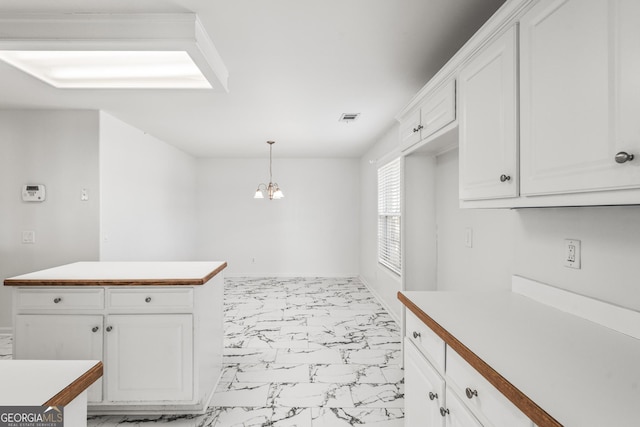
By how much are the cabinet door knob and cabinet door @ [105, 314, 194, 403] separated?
7.30 feet

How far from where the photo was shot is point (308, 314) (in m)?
4.37

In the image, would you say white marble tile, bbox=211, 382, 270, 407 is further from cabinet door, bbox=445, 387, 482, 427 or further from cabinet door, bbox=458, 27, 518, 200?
cabinet door, bbox=458, 27, 518, 200

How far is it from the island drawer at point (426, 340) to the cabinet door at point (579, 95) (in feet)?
2.35

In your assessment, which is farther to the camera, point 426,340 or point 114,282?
point 114,282

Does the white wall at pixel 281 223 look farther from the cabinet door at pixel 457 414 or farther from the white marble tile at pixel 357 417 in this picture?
the cabinet door at pixel 457 414

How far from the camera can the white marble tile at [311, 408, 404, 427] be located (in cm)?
212

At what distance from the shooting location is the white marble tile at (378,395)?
2.33m

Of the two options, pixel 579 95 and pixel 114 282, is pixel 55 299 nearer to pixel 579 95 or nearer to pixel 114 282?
pixel 114 282

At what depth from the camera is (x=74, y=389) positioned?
0.82 m

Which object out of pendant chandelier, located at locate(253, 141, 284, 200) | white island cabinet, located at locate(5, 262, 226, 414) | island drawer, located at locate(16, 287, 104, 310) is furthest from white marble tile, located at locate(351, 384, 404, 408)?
pendant chandelier, located at locate(253, 141, 284, 200)

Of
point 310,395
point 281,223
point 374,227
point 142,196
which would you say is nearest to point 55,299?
point 310,395

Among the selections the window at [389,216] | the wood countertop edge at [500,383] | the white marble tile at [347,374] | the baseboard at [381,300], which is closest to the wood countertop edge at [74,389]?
the wood countertop edge at [500,383]

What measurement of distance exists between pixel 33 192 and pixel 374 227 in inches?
182

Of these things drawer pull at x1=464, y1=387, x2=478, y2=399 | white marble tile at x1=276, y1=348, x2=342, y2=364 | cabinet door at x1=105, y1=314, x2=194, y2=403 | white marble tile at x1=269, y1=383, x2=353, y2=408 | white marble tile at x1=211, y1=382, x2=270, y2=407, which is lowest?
white marble tile at x1=211, y1=382, x2=270, y2=407
